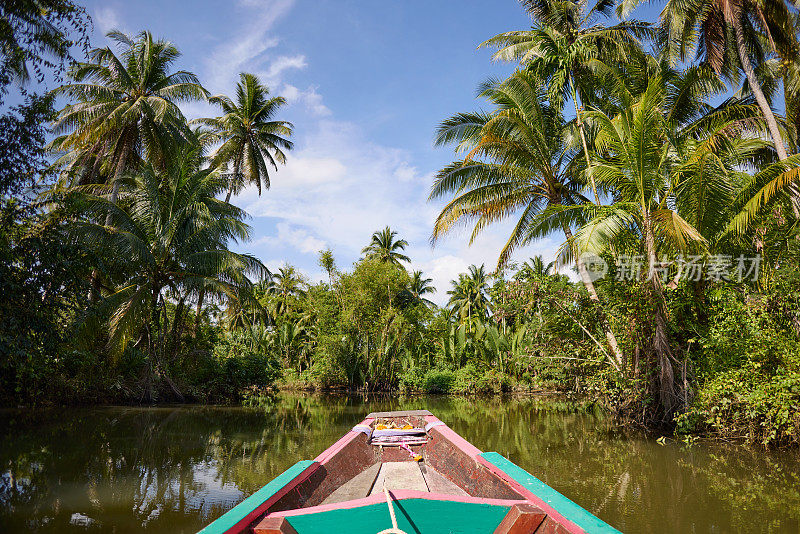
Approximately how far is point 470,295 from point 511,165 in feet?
70.6

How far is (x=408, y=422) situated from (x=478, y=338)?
1393 cm

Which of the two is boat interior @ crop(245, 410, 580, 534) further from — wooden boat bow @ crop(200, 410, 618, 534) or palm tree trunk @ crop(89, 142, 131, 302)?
palm tree trunk @ crop(89, 142, 131, 302)

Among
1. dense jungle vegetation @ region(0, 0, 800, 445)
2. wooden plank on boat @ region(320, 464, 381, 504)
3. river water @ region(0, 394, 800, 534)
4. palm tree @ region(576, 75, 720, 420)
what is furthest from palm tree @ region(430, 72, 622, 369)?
wooden plank on boat @ region(320, 464, 381, 504)

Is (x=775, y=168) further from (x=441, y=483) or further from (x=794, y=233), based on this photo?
(x=441, y=483)

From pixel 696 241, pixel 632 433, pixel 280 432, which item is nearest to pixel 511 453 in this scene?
pixel 632 433

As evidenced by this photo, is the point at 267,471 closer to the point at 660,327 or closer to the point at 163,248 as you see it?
the point at 660,327

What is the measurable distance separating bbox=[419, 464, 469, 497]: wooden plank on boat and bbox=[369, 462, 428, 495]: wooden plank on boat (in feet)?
0.19

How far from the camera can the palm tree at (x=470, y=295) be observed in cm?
2969

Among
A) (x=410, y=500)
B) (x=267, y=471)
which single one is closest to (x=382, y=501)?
(x=410, y=500)

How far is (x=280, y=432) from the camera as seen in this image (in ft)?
29.9

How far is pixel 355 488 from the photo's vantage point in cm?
374

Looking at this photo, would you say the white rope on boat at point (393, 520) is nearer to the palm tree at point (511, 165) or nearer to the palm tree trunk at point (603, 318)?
the palm tree trunk at point (603, 318)

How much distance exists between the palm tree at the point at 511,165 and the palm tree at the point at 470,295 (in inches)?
657

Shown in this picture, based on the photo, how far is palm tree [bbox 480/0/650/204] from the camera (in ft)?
33.0
